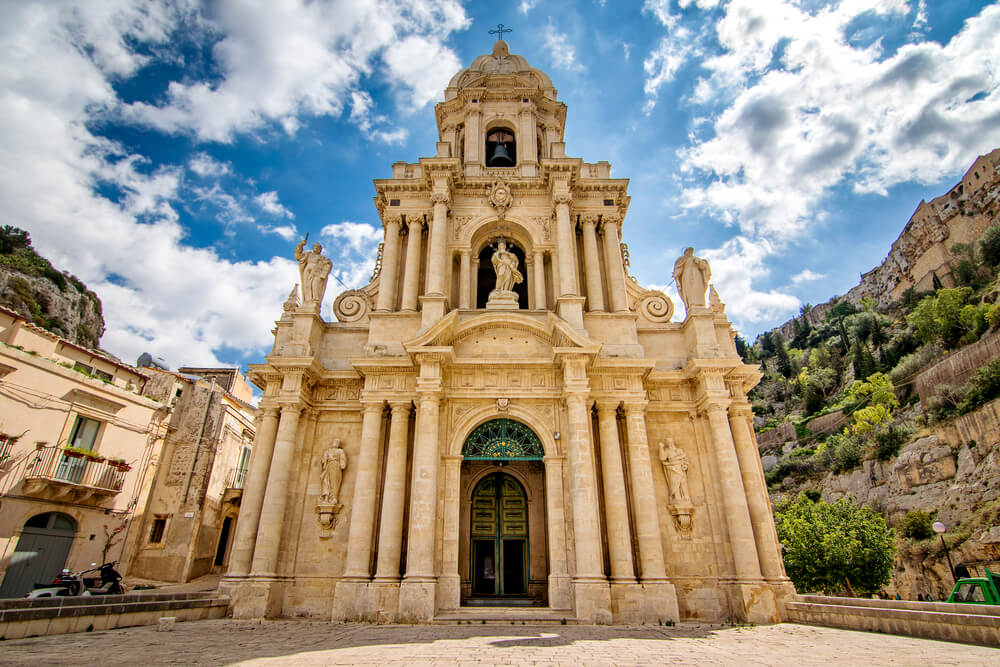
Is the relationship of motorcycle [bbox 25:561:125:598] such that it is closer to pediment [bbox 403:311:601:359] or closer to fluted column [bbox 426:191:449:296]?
pediment [bbox 403:311:601:359]

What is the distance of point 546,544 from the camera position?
627 inches

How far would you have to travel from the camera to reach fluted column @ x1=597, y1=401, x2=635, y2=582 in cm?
1323

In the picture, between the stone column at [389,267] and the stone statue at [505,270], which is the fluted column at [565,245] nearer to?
the stone statue at [505,270]

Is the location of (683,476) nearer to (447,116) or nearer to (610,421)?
(610,421)

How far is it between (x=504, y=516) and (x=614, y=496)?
399cm

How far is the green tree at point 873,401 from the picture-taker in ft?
160

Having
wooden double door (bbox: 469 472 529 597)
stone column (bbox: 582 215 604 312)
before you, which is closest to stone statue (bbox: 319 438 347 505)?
wooden double door (bbox: 469 472 529 597)

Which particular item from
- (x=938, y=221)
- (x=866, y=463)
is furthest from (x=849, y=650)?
(x=938, y=221)

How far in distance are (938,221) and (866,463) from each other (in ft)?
140

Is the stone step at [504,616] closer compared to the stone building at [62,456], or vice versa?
the stone step at [504,616]

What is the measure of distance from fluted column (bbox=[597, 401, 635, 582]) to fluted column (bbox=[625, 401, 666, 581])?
0.31 metres


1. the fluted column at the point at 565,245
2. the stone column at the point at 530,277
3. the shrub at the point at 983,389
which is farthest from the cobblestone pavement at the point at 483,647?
the shrub at the point at 983,389

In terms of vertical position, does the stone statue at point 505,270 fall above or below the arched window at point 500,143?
below

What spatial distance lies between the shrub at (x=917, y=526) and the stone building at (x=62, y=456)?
42870 mm
